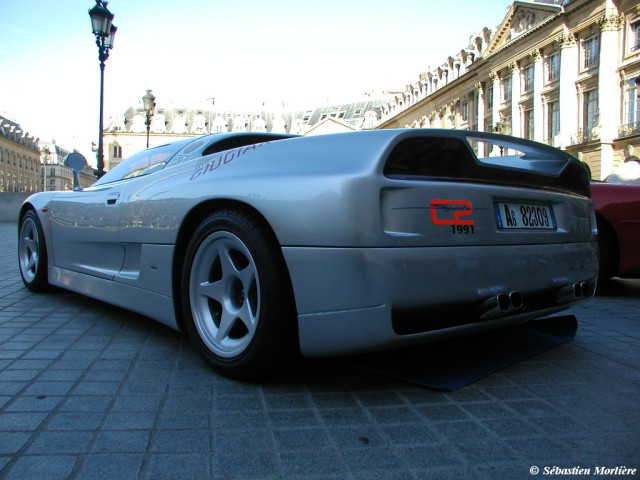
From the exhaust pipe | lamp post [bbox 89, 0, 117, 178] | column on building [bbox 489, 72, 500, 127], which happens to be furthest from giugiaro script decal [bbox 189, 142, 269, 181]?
column on building [bbox 489, 72, 500, 127]

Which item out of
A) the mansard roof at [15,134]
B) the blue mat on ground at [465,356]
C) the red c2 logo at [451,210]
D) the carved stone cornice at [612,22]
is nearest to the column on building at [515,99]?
the carved stone cornice at [612,22]

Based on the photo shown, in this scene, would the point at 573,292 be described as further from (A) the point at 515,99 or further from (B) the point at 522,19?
(B) the point at 522,19

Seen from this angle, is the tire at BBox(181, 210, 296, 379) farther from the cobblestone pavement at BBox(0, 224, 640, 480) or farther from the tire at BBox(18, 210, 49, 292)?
the tire at BBox(18, 210, 49, 292)

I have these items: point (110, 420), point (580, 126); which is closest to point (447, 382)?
point (110, 420)

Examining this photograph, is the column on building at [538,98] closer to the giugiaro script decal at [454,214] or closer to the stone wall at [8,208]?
the stone wall at [8,208]

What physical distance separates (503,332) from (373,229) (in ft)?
5.53

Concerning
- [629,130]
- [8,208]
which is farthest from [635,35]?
[8,208]

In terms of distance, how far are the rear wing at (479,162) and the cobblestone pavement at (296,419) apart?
3.00ft

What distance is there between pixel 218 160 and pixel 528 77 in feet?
139

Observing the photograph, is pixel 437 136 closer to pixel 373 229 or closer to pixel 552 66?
pixel 373 229

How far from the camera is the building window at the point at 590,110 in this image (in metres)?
31.7

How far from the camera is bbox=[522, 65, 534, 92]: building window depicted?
3862 cm

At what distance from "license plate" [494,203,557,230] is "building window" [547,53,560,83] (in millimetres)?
38153

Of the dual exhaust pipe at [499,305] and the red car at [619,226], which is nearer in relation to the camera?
the dual exhaust pipe at [499,305]
